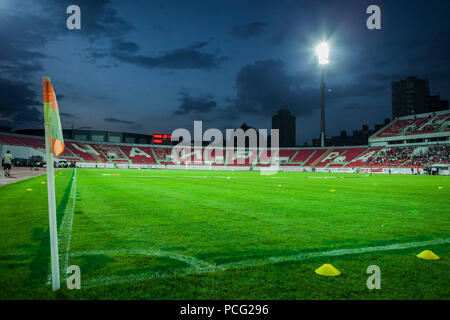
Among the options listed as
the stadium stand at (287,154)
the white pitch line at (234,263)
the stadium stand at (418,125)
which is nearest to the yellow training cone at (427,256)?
the white pitch line at (234,263)

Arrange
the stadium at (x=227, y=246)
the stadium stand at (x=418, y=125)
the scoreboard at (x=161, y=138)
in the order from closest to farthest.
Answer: the stadium at (x=227, y=246)
the stadium stand at (x=418, y=125)
the scoreboard at (x=161, y=138)

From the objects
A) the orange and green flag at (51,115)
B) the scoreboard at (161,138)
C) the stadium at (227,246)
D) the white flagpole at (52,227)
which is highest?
the scoreboard at (161,138)

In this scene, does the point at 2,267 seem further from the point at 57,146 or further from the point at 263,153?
the point at 263,153

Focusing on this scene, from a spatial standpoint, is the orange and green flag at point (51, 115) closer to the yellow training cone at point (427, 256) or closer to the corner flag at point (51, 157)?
the corner flag at point (51, 157)

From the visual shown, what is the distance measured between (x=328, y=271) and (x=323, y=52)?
56.6 meters

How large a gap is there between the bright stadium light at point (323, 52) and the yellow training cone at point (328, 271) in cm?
5586

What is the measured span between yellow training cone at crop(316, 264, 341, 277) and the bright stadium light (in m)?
55.9

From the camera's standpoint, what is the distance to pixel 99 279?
3.10 meters

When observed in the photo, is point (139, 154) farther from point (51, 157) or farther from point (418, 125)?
point (51, 157)

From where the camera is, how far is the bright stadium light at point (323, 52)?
52.2 m

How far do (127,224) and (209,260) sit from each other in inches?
118

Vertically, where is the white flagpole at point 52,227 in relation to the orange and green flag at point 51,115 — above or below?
below

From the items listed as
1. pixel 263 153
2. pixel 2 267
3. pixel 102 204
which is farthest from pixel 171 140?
pixel 2 267
